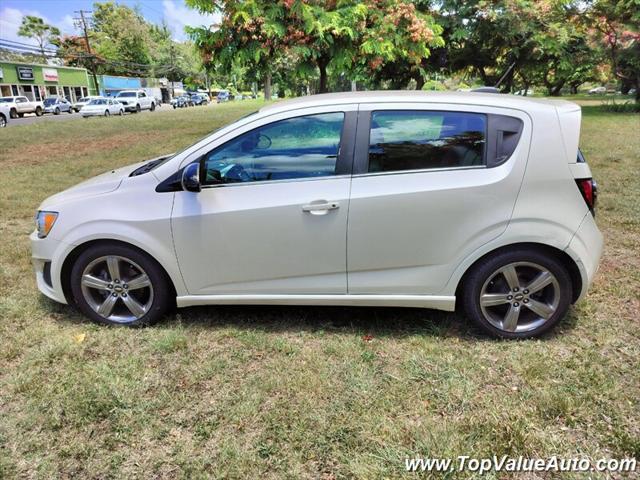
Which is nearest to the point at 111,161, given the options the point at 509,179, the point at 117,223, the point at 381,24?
the point at 381,24

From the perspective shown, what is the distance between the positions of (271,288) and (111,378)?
3.75ft

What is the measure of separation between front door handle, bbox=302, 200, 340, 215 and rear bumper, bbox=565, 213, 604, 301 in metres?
1.54

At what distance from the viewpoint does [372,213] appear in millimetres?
3078

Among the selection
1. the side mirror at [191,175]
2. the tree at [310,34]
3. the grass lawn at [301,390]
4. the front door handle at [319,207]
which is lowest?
the grass lawn at [301,390]

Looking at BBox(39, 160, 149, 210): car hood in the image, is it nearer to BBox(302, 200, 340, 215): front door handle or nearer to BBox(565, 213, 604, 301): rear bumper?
BBox(302, 200, 340, 215): front door handle

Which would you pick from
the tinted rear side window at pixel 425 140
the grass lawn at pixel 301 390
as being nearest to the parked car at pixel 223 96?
the grass lawn at pixel 301 390

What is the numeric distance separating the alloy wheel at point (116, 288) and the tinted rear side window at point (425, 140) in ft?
6.06

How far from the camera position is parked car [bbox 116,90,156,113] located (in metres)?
36.9

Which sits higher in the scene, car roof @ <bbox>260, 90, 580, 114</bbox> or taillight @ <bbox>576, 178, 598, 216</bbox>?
car roof @ <bbox>260, 90, 580, 114</bbox>

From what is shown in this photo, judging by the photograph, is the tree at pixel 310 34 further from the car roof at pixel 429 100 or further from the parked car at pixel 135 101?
the parked car at pixel 135 101

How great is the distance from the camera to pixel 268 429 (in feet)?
8.27

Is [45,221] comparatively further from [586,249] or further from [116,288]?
[586,249]

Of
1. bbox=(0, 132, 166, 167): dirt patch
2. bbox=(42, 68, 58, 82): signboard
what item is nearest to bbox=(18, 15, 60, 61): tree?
bbox=(42, 68, 58, 82): signboard

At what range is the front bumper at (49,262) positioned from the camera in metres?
3.42
